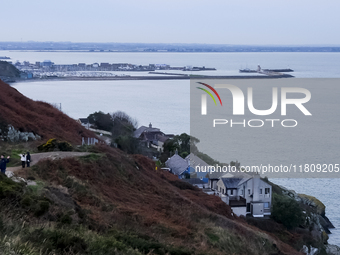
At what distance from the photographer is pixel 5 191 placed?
285 inches

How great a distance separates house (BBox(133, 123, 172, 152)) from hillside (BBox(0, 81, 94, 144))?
36.1 ft

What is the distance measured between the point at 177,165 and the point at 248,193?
5.43 metres

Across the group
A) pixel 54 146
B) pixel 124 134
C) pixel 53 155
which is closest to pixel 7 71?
pixel 124 134

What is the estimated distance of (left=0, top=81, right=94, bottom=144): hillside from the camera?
15.7 m

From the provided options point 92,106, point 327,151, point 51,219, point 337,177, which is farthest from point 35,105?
point 92,106

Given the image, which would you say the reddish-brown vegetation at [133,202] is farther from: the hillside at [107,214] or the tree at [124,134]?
the tree at [124,134]

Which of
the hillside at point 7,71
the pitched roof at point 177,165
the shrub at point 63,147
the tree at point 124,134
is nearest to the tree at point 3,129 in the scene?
the shrub at point 63,147

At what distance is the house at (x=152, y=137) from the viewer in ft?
100

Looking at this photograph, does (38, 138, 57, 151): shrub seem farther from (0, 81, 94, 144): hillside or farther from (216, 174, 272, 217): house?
(216, 174, 272, 217): house

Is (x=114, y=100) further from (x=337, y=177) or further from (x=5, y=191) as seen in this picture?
(x=5, y=191)

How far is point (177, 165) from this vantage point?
22047 mm

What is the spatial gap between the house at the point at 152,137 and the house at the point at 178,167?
627cm

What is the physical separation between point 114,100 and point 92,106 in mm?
6716

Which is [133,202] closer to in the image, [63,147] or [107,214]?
[107,214]
